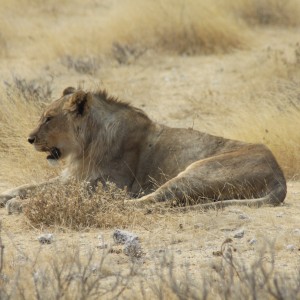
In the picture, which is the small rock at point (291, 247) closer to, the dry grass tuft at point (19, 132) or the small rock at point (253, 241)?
the small rock at point (253, 241)

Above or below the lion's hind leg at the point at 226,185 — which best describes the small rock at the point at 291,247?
above

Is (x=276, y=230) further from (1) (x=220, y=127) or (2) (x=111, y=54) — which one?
(2) (x=111, y=54)

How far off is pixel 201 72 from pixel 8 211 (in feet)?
26.2

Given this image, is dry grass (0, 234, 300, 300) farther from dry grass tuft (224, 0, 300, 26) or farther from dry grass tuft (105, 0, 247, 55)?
dry grass tuft (224, 0, 300, 26)

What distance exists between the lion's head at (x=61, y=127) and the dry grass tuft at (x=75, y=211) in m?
1.06

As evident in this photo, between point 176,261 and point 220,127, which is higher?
point 176,261

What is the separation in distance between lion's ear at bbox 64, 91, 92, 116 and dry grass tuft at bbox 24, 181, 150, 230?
1231mm

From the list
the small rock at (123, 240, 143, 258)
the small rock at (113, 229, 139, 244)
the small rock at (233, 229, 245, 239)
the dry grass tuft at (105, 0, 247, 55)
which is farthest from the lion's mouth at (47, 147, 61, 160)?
the dry grass tuft at (105, 0, 247, 55)

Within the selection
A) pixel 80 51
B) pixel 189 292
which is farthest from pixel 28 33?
pixel 189 292

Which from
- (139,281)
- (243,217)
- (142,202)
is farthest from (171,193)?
(139,281)

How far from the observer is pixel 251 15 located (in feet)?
63.6

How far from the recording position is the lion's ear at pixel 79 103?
911cm

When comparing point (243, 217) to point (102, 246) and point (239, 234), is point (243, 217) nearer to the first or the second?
point (239, 234)

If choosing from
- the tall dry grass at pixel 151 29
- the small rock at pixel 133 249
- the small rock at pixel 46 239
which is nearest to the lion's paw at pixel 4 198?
the small rock at pixel 46 239
